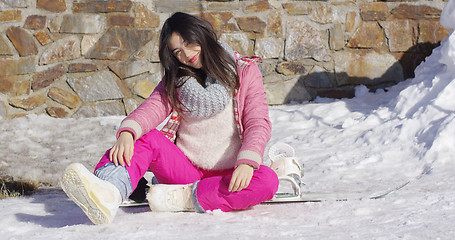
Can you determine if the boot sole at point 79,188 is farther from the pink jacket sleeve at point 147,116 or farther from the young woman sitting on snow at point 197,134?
the pink jacket sleeve at point 147,116

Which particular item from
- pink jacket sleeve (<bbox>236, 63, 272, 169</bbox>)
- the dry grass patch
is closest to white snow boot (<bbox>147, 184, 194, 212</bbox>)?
pink jacket sleeve (<bbox>236, 63, 272, 169</bbox>)

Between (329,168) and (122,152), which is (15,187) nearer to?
(122,152)

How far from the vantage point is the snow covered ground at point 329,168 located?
1907 millimetres

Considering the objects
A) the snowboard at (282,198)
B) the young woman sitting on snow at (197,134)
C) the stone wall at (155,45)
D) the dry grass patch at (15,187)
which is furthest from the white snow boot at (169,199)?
the stone wall at (155,45)

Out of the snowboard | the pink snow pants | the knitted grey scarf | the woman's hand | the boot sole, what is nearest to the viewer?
the boot sole

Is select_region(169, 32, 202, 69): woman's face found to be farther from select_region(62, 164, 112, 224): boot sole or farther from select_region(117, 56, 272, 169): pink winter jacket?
select_region(62, 164, 112, 224): boot sole

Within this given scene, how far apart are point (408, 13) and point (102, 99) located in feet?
9.97

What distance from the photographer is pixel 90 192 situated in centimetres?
184

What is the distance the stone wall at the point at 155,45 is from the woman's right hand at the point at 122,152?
3.01 meters

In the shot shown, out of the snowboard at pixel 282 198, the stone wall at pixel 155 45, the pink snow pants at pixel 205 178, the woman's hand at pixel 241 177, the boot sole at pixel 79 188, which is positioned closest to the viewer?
the boot sole at pixel 79 188

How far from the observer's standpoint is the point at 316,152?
3.83 m

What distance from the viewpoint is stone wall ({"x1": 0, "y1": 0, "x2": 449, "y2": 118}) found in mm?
4980

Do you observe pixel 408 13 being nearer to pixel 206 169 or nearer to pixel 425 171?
pixel 425 171

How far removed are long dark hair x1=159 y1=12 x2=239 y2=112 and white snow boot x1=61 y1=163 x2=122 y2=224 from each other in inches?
22.7
